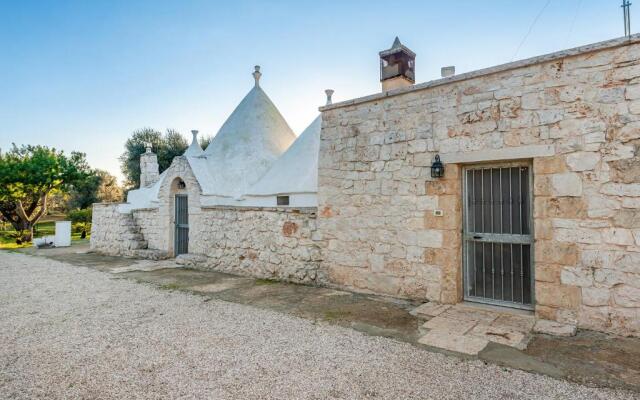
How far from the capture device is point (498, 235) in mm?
4910

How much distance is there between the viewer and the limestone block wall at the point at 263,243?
675cm

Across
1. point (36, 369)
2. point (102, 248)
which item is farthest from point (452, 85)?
point (102, 248)

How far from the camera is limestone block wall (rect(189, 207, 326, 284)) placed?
6746 mm

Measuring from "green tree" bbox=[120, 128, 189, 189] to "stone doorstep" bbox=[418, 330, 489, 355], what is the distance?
84.2 feet

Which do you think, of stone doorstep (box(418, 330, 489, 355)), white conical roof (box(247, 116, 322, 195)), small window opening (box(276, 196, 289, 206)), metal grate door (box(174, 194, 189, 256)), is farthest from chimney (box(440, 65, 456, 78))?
metal grate door (box(174, 194, 189, 256))

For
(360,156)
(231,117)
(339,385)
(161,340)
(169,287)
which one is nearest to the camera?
(339,385)

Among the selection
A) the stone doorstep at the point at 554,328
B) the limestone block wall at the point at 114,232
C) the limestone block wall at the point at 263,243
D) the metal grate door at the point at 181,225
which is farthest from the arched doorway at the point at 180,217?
the stone doorstep at the point at 554,328

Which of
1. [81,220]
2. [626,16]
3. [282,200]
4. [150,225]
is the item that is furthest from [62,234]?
[626,16]

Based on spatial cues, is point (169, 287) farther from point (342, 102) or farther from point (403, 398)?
point (403, 398)

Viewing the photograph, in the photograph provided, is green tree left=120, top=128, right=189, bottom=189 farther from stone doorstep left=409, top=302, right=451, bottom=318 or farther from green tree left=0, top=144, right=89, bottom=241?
stone doorstep left=409, top=302, right=451, bottom=318

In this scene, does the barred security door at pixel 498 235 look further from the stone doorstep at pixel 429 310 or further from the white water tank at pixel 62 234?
the white water tank at pixel 62 234

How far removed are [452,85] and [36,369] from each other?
19.1 ft

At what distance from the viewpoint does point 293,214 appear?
6.98m

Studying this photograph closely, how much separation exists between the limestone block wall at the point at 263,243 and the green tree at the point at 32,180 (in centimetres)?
1408
